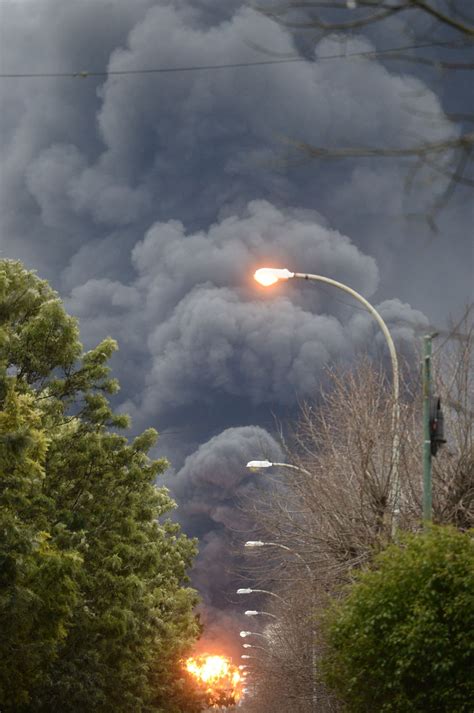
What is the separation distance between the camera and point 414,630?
1246 cm

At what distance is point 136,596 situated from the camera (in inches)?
1112

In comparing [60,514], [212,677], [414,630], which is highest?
[212,677]

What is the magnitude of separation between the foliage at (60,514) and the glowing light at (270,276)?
633 centimetres

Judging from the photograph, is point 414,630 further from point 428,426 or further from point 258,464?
point 258,464

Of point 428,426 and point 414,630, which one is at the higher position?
point 428,426

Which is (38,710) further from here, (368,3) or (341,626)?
(368,3)

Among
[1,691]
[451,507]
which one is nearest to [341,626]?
[451,507]

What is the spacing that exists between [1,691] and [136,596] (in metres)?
4.90

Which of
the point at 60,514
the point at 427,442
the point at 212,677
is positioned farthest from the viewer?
the point at 212,677

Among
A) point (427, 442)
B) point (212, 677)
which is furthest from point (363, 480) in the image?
point (212, 677)

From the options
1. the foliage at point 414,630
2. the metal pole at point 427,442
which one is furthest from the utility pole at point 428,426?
the foliage at point 414,630

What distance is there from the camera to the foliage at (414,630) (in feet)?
40.7

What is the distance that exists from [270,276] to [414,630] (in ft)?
18.5

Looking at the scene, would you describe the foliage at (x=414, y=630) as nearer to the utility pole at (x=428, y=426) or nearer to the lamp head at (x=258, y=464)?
the utility pole at (x=428, y=426)
